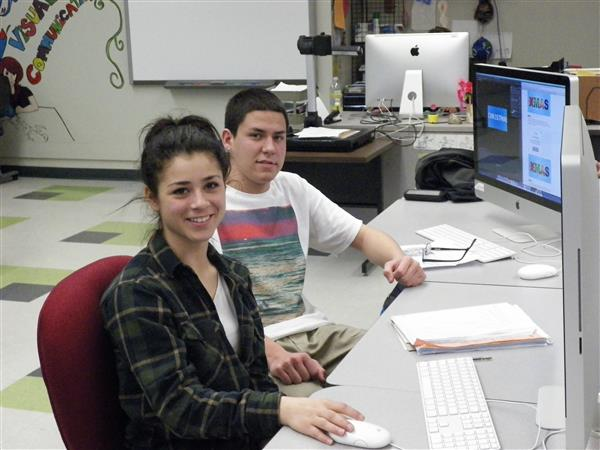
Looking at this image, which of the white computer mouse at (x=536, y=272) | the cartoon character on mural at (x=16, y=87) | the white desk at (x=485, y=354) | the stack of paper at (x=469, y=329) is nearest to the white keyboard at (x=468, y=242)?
the white computer mouse at (x=536, y=272)

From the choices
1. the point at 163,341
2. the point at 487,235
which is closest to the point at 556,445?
the point at 163,341

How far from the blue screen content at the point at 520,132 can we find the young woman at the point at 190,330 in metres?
0.93

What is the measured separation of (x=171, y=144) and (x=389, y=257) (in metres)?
0.78

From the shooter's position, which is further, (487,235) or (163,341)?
(487,235)

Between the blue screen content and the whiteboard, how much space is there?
352 centimetres

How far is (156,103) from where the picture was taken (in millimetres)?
6457

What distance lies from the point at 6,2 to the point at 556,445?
6.53 m

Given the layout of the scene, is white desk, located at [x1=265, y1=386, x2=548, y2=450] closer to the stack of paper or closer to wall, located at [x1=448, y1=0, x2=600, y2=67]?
the stack of paper

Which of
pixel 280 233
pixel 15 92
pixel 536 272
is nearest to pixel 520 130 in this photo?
pixel 536 272

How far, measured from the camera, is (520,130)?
2271 millimetres

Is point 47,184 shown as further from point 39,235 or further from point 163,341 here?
point 163,341

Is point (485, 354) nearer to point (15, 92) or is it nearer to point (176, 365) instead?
point (176, 365)

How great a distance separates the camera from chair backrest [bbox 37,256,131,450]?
135 cm

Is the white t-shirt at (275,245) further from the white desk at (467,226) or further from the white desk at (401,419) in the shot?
the white desk at (401,419)
